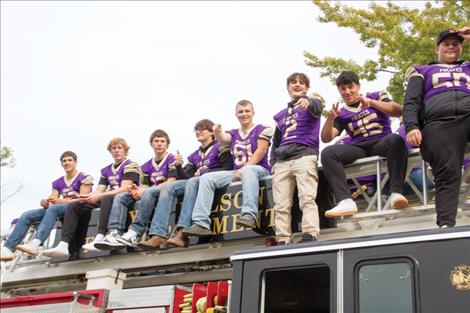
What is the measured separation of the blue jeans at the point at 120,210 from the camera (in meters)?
6.85

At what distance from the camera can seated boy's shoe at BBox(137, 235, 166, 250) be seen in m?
6.34

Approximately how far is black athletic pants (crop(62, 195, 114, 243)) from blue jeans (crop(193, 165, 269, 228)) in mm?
1415

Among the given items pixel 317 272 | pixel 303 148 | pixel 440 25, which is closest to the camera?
pixel 317 272

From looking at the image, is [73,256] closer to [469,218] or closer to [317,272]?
[317,272]

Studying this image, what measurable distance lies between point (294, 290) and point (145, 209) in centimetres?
287

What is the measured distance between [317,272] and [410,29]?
9.80m

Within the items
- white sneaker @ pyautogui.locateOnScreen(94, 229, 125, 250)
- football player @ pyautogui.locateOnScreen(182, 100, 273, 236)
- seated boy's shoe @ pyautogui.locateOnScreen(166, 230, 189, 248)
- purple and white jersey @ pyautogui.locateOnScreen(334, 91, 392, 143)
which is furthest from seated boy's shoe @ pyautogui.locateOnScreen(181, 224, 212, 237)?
purple and white jersey @ pyautogui.locateOnScreen(334, 91, 392, 143)

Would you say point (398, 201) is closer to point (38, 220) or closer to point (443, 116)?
point (443, 116)

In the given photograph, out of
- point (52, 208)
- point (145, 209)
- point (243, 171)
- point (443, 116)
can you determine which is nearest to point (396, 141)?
point (443, 116)

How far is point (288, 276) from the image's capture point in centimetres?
421

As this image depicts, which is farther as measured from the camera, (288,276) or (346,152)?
(346,152)

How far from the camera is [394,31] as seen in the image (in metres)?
12.8

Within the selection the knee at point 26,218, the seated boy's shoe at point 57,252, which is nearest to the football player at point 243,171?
the seated boy's shoe at point 57,252

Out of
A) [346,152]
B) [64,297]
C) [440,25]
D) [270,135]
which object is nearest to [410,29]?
[440,25]
